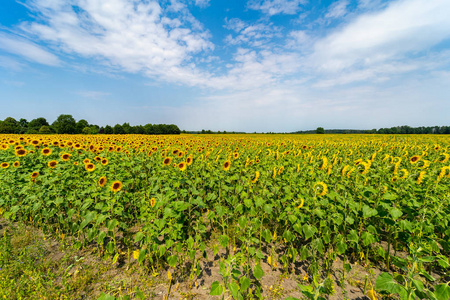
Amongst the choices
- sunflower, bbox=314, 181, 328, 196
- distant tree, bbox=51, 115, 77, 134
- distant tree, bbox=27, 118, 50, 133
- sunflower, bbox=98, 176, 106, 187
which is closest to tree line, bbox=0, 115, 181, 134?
distant tree, bbox=51, 115, 77, 134

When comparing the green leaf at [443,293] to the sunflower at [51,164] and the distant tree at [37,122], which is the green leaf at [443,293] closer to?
the sunflower at [51,164]

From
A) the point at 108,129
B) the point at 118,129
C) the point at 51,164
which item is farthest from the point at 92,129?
the point at 51,164

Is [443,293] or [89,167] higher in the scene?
[89,167]

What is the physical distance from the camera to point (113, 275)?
3.40m

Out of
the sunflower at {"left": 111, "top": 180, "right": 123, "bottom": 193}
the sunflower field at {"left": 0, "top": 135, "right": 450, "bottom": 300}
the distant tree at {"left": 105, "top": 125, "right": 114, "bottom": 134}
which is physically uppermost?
the distant tree at {"left": 105, "top": 125, "right": 114, "bottom": 134}

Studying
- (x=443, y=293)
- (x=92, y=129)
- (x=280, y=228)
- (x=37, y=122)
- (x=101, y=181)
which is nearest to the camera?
(x=443, y=293)

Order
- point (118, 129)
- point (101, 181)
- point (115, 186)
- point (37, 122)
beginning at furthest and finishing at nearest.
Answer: point (37, 122), point (118, 129), point (101, 181), point (115, 186)

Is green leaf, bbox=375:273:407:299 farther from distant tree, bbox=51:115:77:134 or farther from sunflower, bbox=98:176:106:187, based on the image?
distant tree, bbox=51:115:77:134

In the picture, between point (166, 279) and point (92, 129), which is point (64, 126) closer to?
point (92, 129)

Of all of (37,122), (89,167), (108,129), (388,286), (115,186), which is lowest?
(388,286)

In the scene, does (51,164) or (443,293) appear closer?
(443,293)

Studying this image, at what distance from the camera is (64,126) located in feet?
232

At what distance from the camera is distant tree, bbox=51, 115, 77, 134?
220 feet

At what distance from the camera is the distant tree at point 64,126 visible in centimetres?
6719
